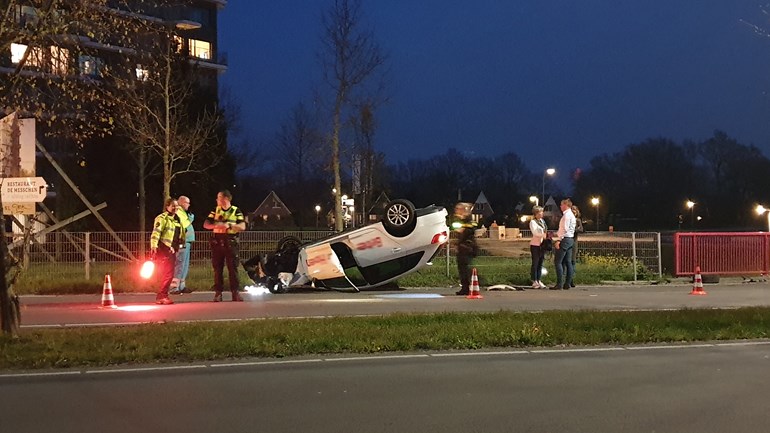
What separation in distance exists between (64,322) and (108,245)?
788cm

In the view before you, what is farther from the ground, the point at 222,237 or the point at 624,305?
the point at 222,237

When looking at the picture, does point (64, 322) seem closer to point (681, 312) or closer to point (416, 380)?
point (416, 380)

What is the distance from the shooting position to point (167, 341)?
29.5 ft

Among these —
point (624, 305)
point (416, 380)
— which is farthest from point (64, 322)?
point (624, 305)

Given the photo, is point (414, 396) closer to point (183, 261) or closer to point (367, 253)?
point (367, 253)

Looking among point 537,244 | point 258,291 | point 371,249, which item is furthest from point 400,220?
point 537,244

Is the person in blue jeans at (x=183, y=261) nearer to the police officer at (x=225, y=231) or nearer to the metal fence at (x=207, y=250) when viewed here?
the police officer at (x=225, y=231)

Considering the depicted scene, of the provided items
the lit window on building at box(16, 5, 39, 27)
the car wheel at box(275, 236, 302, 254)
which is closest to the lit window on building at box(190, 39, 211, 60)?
the car wheel at box(275, 236, 302, 254)

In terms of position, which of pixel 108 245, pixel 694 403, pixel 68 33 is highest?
pixel 68 33

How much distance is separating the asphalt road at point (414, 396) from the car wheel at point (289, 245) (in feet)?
22.2

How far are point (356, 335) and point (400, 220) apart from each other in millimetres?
5363

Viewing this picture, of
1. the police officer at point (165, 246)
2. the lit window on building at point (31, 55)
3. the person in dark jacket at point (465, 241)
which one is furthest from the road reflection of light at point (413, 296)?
the lit window on building at point (31, 55)

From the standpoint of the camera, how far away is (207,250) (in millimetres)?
17672

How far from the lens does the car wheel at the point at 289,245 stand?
15.2m
